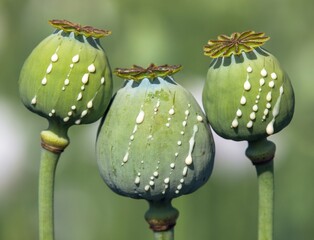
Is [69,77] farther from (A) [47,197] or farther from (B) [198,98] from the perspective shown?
(B) [198,98]

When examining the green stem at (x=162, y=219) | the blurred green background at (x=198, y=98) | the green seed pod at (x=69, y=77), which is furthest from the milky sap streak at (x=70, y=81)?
the blurred green background at (x=198, y=98)

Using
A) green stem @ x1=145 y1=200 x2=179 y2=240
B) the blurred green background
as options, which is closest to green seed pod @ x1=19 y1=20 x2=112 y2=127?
green stem @ x1=145 y1=200 x2=179 y2=240

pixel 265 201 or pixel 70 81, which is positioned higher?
pixel 70 81

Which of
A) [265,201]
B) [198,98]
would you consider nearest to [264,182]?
[265,201]

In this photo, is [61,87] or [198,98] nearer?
[61,87]

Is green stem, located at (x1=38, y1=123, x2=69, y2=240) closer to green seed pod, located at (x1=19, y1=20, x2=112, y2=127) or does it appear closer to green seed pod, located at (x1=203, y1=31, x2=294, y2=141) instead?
green seed pod, located at (x1=19, y1=20, x2=112, y2=127)

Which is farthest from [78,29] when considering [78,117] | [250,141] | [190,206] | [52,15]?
[52,15]

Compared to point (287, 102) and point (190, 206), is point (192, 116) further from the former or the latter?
point (190, 206)

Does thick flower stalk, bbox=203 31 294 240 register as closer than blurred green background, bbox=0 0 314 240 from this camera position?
Yes

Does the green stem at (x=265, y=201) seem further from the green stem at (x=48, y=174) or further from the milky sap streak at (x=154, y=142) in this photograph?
the green stem at (x=48, y=174)
